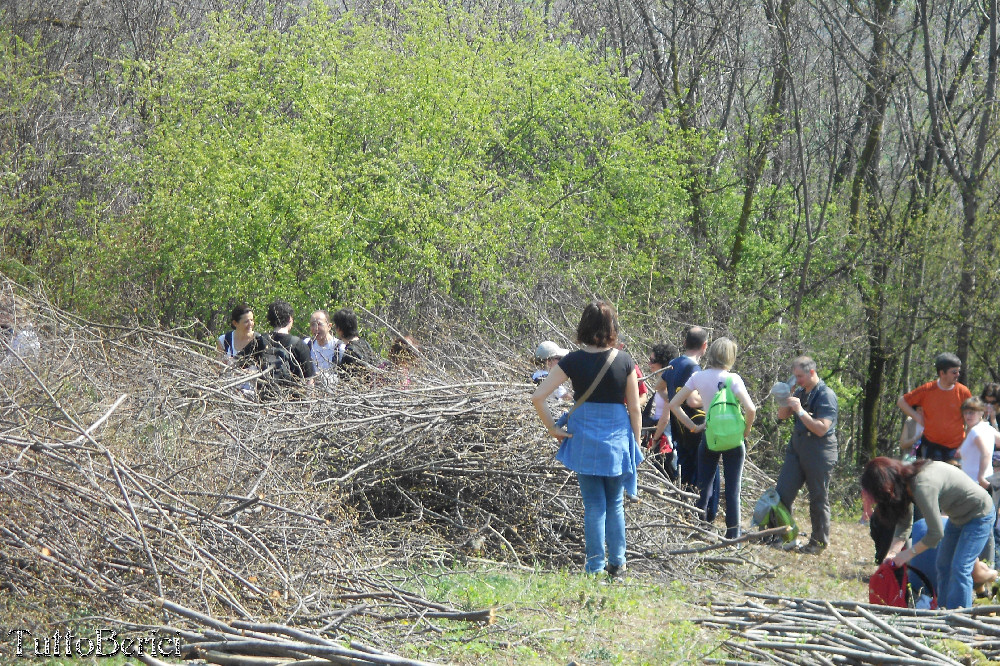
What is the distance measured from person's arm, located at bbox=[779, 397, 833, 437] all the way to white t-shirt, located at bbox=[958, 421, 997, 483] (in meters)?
1.03

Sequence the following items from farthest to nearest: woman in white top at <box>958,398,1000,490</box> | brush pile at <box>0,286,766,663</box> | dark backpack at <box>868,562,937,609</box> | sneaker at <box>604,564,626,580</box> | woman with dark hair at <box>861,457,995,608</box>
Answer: woman in white top at <box>958,398,1000,490</box> < dark backpack at <box>868,562,937,609</box> < sneaker at <box>604,564,626,580</box> < woman with dark hair at <box>861,457,995,608</box> < brush pile at <box>0,286,766,663</box>

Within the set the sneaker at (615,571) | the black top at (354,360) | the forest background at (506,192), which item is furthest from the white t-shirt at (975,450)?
the black top at (354,360)

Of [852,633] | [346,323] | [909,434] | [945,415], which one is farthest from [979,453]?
[346,323]

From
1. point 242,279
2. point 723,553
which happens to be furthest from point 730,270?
point 723,553

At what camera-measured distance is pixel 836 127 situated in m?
16.8

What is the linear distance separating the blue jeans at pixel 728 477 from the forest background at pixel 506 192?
272cm

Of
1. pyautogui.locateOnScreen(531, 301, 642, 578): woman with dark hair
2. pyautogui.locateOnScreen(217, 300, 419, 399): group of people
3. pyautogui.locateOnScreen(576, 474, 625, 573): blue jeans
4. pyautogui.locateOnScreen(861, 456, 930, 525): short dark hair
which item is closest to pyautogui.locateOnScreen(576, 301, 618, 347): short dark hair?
pyautogui.locateOnScreen(531, 301, 642, 578): woman with dark hair

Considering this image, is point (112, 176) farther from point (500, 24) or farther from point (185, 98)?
point (500, 24)

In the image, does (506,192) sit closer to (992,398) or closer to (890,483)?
(992,398)

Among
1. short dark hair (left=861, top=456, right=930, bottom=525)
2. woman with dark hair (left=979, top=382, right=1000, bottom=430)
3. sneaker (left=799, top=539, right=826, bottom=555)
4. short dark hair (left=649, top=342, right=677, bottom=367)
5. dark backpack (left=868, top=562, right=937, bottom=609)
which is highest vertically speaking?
short dark hair (left=649, top=342, right=677, bottom=367)

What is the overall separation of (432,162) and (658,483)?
620 cm

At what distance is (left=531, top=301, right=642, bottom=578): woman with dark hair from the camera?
→ 564cm

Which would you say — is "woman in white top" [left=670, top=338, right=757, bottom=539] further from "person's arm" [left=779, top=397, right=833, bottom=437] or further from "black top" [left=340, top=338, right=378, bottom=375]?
"black top" [left=340, top=338, right=378, bottom=375]

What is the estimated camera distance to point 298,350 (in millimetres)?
7992
